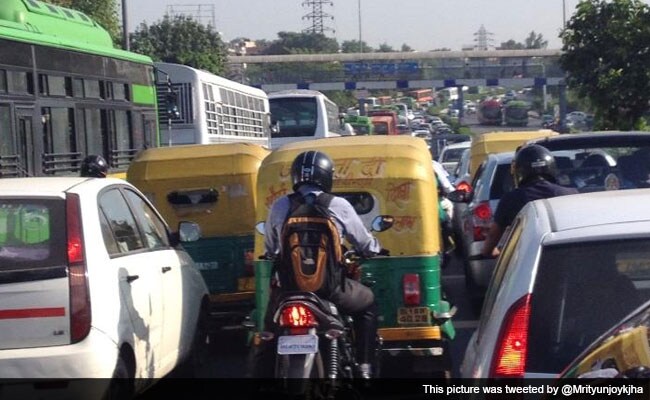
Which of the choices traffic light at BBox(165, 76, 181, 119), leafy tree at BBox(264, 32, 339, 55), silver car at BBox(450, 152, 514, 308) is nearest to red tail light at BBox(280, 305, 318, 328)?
silver car at BBox(450, 152, 514, 308)

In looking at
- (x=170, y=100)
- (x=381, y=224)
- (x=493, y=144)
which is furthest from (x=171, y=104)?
(x=381, y=224)

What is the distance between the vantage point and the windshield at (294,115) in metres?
35.8

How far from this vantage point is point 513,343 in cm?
430

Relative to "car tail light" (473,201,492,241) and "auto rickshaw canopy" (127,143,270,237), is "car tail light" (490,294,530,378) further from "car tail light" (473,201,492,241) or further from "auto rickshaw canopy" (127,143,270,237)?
"car tail light" (473,201,492,241)

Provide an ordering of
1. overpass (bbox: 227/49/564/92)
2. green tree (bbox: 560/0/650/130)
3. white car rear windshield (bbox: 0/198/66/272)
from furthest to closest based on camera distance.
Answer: overpass (bbox: 227/49/564/92) < green tree (bbox: 560/0/650/130) < white car rear windshield (bbox: 0/198/66/272)

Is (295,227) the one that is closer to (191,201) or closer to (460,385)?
(460,385)

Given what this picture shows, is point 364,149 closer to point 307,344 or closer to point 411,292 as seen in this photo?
point 411,292

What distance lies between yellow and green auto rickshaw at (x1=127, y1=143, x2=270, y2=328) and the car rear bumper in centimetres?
386

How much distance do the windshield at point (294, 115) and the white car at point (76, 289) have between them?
2819cm

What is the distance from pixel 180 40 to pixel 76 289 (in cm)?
5293

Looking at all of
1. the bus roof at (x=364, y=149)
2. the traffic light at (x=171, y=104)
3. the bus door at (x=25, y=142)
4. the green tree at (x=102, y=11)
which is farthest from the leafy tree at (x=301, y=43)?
the bus roof at (x=364, y=149)

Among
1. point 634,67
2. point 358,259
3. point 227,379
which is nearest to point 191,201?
point 227,379

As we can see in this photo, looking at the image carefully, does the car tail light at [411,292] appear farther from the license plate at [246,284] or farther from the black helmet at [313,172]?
the license plate at [246,284]

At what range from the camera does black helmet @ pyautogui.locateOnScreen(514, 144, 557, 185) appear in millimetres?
8539
